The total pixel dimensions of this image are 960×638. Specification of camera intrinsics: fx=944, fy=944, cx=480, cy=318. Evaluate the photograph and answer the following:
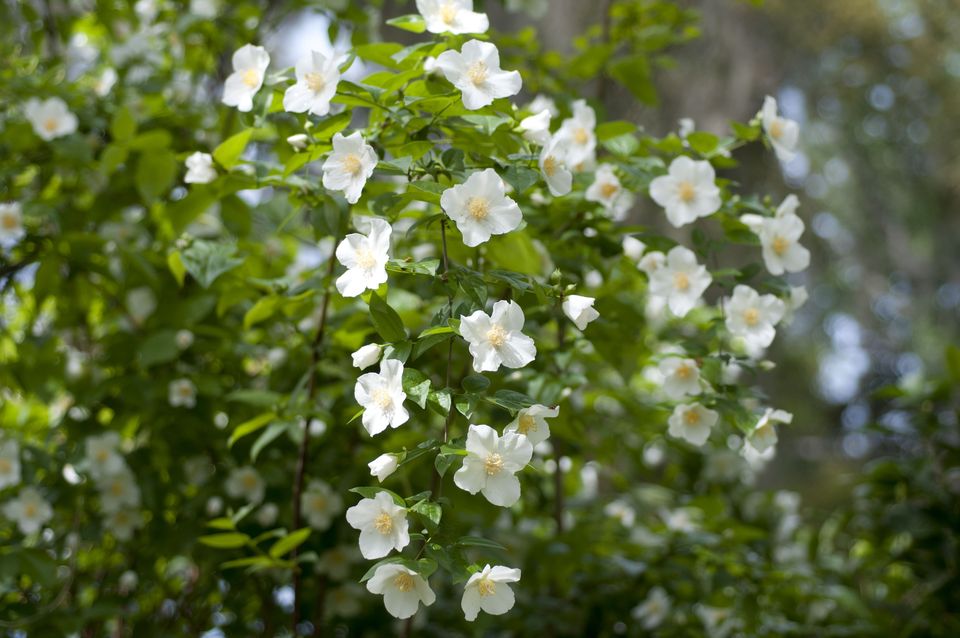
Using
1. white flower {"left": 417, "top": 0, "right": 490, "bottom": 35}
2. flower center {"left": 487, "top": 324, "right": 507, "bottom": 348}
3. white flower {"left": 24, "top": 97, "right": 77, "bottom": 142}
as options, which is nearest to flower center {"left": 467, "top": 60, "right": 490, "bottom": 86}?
white flower {"left": 417, "top": 0, "right": 490, "bottom": 35}

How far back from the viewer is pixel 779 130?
4.90ft

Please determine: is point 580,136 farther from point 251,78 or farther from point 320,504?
point 320,504

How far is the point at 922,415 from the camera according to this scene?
83.0 inches

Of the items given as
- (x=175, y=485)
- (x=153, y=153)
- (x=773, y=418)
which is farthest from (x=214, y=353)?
(x=773, y=418)

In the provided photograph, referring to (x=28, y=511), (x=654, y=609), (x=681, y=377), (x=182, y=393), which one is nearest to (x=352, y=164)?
(x=681, y=377)

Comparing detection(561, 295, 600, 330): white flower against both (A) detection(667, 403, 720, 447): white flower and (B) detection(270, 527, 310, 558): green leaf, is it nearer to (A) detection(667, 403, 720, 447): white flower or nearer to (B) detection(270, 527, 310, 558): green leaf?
(A) detection(667, 403, 720, 447): white flower

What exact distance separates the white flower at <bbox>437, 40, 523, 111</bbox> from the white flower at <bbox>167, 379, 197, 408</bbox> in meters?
0.88

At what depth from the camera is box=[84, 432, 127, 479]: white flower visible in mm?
1711

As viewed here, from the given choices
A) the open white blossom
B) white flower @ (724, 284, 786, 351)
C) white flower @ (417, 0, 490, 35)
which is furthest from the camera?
the open white blossom

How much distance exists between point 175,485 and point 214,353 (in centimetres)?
27

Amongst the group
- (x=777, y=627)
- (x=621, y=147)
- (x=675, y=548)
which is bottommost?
(x=777, y=627)

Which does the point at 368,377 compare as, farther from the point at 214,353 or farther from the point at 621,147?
the point at 214,353

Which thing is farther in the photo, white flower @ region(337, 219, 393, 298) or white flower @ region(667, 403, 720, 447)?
white flower @ region(667, 403, 720, 447)

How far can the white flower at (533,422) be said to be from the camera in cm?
107
